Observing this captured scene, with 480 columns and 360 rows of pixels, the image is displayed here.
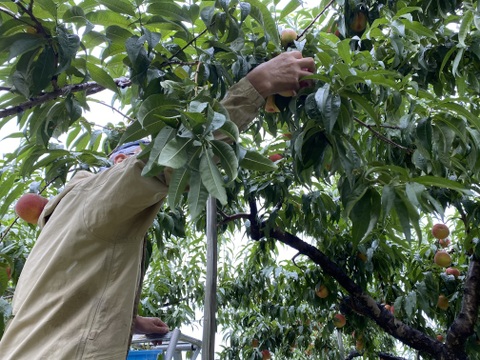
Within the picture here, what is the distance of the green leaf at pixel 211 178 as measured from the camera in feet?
3.17

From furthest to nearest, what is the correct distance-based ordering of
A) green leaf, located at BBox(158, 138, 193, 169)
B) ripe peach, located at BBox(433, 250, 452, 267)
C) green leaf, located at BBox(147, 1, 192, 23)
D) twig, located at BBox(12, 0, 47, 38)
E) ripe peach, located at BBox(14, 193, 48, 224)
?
ripe peach, located at BBox(433, 250, 452, 267), ripe peach, located at BBox(14, 193, 48, 224), green leaf, located at BBox(147, 1, 192, 23), twig, located at BBox(12, 0, 47, 38), green leaf, located at BBox(158, 138, 193, 169)

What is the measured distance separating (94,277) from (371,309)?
185 cm

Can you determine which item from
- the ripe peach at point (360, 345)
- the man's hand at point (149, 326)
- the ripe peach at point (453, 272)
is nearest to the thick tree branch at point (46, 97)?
the man's hand at point (149, 326)

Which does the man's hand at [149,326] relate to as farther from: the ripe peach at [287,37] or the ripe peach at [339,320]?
the ripe peach at [339,320]

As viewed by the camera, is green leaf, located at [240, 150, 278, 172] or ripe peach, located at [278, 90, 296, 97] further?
ripe peach, located at [278, 90, 296, 97]

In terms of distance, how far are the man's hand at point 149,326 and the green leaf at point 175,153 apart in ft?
4.43

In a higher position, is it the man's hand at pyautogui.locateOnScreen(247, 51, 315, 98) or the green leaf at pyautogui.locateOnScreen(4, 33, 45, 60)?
the man's hand at pyautogui.locateOnScreen(247, 51, 315, 98)

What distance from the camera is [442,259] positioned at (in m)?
3.18

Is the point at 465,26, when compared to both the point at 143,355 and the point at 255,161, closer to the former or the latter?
the point at 255,161

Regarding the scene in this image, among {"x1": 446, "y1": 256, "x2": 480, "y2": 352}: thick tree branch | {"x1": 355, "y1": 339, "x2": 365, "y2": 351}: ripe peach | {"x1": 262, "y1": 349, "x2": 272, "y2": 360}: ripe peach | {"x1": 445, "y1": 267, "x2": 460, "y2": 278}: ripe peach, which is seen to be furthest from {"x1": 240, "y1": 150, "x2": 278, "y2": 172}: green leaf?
{"x1": 262, "y1": 349, "x2": 272, "y2": 360}: ripe peach

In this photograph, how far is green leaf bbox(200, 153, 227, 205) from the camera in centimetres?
97

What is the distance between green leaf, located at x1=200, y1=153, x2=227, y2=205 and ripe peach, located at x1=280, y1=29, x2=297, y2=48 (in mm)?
716

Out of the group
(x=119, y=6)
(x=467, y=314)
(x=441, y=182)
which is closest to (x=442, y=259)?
(x=467, y=314)

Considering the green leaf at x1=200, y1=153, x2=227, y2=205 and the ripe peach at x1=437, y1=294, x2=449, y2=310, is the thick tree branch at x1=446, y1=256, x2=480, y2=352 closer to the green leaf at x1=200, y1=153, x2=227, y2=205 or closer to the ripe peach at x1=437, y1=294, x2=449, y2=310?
the ripe peach at x1=437, y1=294, x2=449, y2=310
